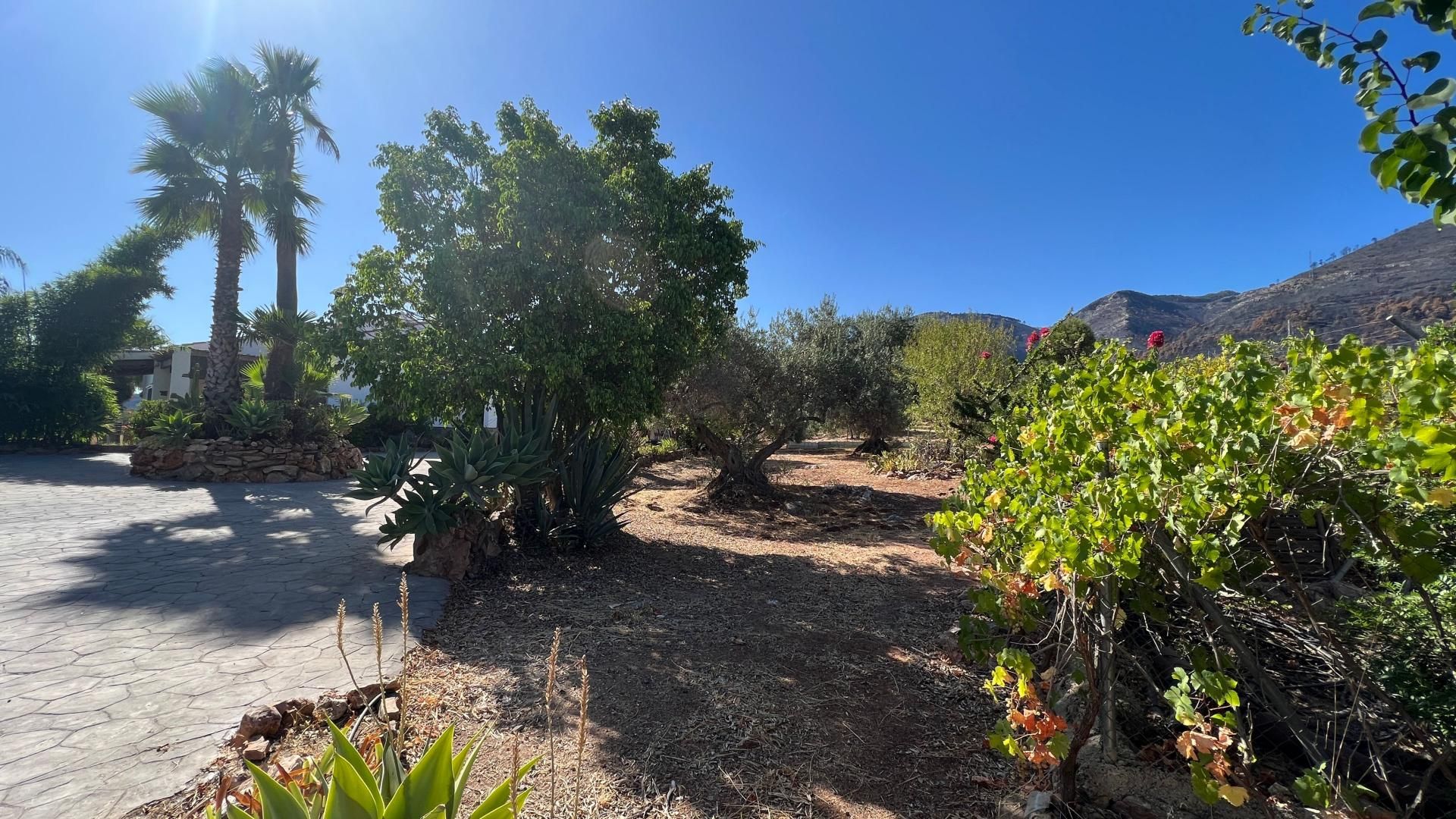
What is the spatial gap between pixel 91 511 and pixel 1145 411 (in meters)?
10.7

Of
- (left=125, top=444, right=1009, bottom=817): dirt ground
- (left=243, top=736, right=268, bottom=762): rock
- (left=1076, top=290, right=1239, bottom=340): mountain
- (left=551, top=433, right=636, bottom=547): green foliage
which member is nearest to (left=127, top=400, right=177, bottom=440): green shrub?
(left=551, top=433, right=636, bottom=547): green foliage

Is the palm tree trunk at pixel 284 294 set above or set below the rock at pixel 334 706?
above

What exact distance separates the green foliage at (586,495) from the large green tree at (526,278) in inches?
19.9

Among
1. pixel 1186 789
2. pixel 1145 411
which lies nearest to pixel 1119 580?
pixel 1145 411

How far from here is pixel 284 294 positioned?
12.6m

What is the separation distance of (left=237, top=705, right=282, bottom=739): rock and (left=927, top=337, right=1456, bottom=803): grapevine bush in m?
3.01

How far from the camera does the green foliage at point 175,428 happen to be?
10367 millimetres

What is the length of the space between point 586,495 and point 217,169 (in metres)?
12.3

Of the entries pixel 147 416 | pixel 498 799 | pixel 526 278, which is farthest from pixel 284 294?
pixel 498 799

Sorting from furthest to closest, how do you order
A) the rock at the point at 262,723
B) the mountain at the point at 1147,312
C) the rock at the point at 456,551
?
the mountain at the point at 1147,312 < the rock at the point at 456,551 < the rock at the point at 262,723

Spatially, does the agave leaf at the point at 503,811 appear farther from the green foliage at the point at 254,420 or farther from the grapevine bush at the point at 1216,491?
the green foliage at the point at 254,420

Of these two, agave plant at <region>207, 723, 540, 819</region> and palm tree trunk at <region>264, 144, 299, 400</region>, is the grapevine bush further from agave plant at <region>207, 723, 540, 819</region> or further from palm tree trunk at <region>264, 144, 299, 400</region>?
palm tree trunk at <region>264, 144, 299, 400</region>

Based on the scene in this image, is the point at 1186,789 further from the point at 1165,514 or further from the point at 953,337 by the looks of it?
the point at 953,337

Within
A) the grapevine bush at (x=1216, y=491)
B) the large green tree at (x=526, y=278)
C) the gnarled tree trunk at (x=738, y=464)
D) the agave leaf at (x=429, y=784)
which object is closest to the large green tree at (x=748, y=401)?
the gnarled tree trunk at (x=738, y=464)
